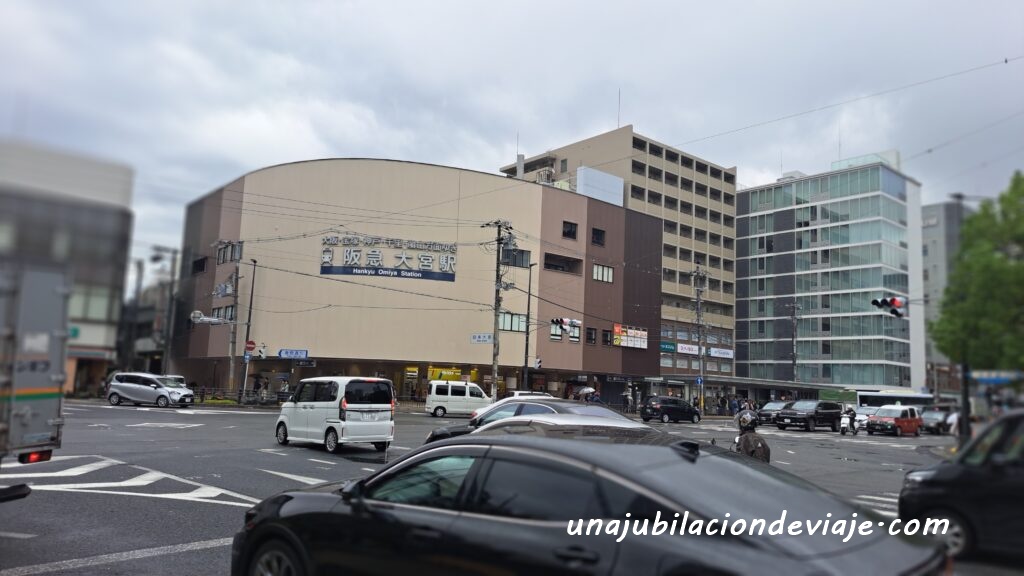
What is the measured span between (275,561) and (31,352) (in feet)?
6.89

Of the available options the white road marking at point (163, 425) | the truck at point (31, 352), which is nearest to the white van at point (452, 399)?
the white road marking at point (163, 425)

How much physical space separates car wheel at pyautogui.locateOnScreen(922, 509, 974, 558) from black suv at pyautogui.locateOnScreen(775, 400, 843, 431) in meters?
29.7

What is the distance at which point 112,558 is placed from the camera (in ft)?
20.7

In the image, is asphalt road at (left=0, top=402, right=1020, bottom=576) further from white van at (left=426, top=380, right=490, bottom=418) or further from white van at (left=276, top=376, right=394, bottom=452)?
white van at (left=426, top=380, right=490, bottom=418)

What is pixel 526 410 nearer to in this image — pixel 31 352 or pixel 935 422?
pixel 31 352

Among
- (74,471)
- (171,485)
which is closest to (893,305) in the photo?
(171,485)

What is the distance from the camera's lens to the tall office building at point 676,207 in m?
71.4

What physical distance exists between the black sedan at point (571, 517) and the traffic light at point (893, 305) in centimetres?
113

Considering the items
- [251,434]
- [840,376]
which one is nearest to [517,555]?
[840,376]

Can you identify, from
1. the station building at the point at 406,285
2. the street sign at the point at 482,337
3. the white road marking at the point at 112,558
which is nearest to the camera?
the white road marking at the point at 112,558

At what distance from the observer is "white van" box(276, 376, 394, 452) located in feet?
51.8

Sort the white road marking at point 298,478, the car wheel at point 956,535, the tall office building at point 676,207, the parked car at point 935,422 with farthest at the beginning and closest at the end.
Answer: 1. the tall office building at point 676,207
2. the white road marking at point 298,478
3. the parked car at point 935,422
4. the car wheel at point 956,535

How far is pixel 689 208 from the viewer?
77.9m

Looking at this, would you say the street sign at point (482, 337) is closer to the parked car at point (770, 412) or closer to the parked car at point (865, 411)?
the parked car at point (770, 412)
